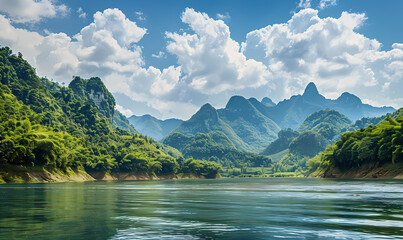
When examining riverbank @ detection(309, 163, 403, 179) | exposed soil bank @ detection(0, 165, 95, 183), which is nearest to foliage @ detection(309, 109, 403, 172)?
riverbank @ detection(309, 163, 403, 179)

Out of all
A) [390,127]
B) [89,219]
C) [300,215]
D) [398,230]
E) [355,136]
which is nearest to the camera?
[398,230]

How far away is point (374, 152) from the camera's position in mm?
129250

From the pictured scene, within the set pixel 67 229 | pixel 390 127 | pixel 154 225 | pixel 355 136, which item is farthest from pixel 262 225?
pixel 355 136

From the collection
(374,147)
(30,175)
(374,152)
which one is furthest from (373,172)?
(30,175)

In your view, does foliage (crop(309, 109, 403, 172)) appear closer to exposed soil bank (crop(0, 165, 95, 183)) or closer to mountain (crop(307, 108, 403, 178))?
mountain (crop(307, 108, 403, 178))

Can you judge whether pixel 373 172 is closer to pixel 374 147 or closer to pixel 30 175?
pixel 374 147

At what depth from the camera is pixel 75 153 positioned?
6870 inches

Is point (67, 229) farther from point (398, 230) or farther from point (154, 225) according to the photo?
point (398, 230)

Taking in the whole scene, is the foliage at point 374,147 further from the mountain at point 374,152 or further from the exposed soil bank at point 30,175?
the exposed soil bank at point 30,175

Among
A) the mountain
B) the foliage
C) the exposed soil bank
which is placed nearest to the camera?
the exposed soil bank

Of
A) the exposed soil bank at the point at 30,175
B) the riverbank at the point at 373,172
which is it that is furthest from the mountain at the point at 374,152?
the exposed soil bank at the point at 30,175

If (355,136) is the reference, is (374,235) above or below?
below

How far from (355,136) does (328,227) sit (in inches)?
5855

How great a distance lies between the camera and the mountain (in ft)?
387
